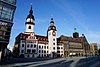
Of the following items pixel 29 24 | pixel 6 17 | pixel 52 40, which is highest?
pixel 29 24

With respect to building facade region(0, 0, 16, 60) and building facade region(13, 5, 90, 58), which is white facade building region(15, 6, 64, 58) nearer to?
building facade region(13, 5, 90, 58)

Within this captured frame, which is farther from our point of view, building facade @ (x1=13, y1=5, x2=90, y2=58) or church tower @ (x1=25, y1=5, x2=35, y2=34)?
church tower @ (x1=25, y1=5, x2=35, y2=34)

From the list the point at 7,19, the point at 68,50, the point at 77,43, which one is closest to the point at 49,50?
the point at 68,50

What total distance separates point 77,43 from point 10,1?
250 ft

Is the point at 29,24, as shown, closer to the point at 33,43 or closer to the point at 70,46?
the point at 33,43

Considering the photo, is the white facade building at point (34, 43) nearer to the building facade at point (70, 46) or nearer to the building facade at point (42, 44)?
the building facade at point (42, 44)

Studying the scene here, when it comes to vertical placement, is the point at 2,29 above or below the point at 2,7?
below

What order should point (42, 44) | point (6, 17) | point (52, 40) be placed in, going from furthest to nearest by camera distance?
point (52, 40) < point (42, 44) < point (6, 17)

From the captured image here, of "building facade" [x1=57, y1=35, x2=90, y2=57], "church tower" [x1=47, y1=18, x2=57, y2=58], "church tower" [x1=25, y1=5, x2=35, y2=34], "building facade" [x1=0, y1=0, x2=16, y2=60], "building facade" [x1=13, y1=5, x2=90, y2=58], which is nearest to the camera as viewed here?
"building facade" [x1=0, y1=0, x2=16, y2=60]

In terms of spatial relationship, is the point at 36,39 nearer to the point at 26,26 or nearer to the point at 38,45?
the point at 38,45

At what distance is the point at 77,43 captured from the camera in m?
102

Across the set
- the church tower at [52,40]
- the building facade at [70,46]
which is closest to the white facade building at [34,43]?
the church tower at [52,40]

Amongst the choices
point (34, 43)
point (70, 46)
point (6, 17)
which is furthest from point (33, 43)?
point (6, 17)

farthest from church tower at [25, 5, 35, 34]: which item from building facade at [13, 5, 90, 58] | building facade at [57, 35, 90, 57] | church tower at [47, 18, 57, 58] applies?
building facade at [57, 35, 90, 57]
